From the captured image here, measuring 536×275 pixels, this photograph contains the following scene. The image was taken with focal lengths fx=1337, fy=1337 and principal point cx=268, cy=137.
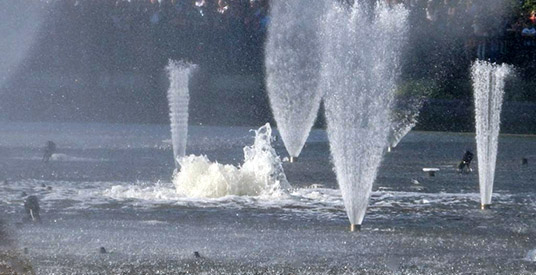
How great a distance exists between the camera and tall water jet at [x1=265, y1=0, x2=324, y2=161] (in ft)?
70.9

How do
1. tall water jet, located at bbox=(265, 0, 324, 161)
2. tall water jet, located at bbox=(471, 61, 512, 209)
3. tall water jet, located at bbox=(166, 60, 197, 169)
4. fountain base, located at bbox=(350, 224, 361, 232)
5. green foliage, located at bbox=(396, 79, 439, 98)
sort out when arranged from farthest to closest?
green foliage, located at bbox=(396, 79, 439, 98)
tall water jet, located at bbox=(265, 0, 324, 161)
tall water jet, located at bbox=(166, 60, 197, 169)
tall water jet, located at bbox=(471, 61, 512, 209)
fountain base, located at bbox=(350, 224, 361, 232)

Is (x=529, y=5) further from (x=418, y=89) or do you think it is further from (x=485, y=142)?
(x=485, y=142)

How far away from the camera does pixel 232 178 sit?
11.9m

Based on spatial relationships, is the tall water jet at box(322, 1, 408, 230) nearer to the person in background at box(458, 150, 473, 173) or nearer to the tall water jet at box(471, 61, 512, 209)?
the person in background at box(458, 150, 473, 173)

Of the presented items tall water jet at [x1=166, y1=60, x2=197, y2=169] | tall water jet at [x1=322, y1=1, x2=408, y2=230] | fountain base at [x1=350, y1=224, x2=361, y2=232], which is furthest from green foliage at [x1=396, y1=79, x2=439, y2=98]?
fountain base at [x1=350, y1=224, x2=361, y2=232]

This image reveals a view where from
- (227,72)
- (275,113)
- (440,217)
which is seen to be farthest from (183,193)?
(227,72)

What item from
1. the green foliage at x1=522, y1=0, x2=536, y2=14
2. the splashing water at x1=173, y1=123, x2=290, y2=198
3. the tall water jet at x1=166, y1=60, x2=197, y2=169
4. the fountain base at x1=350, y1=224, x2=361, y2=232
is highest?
the green foliage at x1=522, y1=0, x2=536, y2=14

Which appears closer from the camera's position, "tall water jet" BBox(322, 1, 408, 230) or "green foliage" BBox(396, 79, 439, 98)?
"tall water jet" BBox(322, 1, 408, 230)

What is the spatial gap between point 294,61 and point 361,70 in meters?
3.32

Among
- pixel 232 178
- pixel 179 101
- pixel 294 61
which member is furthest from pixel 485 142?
pixel 294 61

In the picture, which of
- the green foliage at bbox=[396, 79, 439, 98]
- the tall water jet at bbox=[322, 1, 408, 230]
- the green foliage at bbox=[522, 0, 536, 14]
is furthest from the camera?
the green foliage at bbox=[522, 0, 536, 14]

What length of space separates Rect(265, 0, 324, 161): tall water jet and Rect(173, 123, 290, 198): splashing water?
7.73 meters

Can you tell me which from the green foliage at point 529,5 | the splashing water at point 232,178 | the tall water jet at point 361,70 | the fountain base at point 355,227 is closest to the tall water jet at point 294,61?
the tall water jet at point 361,70

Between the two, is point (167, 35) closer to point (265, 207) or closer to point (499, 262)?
Result: point (265, 207)
